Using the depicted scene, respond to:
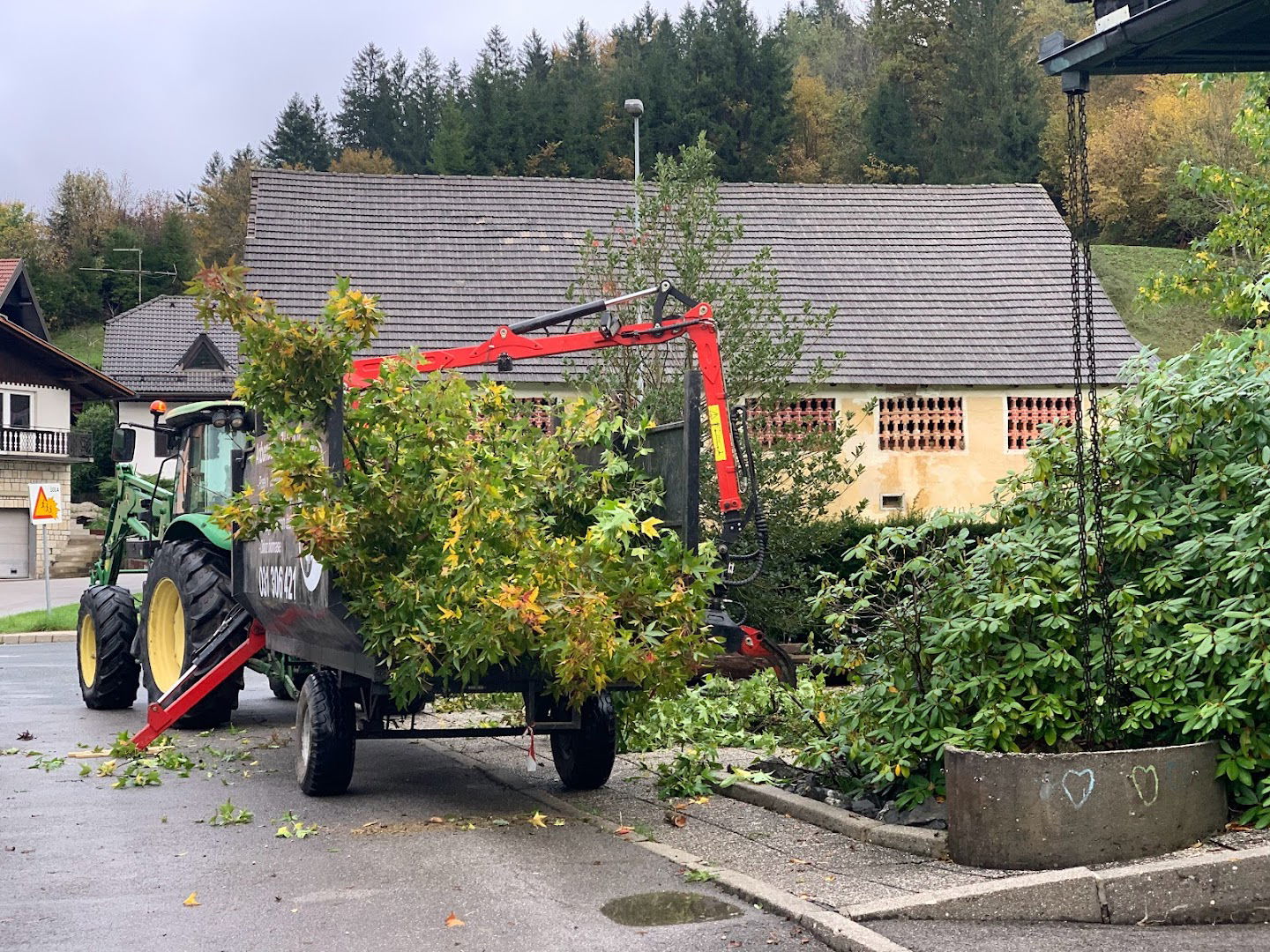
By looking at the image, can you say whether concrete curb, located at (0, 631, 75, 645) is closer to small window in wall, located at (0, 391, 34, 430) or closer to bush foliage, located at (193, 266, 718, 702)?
bush foliage, located at (193, 266, 718, 702)

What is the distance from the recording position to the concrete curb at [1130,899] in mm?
5934

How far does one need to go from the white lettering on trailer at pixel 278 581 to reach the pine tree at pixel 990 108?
56666 mm

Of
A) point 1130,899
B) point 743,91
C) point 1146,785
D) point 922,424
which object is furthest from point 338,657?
point 743,91

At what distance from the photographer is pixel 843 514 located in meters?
19.0

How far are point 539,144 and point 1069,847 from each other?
60.7m

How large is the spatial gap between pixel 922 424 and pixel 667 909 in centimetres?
2352

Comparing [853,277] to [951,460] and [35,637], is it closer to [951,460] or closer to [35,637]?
[951,460]

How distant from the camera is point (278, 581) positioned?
9734 mm

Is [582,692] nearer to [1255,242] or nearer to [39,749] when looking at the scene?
[39,749]

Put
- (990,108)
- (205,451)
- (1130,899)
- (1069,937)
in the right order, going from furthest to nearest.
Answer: (990,108) → (205,451) → (1130,899) → (1069,937)

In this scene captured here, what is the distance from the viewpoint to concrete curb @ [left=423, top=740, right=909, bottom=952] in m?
5.60

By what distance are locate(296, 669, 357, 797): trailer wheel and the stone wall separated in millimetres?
43564

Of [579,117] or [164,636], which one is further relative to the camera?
[579,117]

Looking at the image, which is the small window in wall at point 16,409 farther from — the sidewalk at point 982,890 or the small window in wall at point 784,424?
the sidewalk at point 982,890
